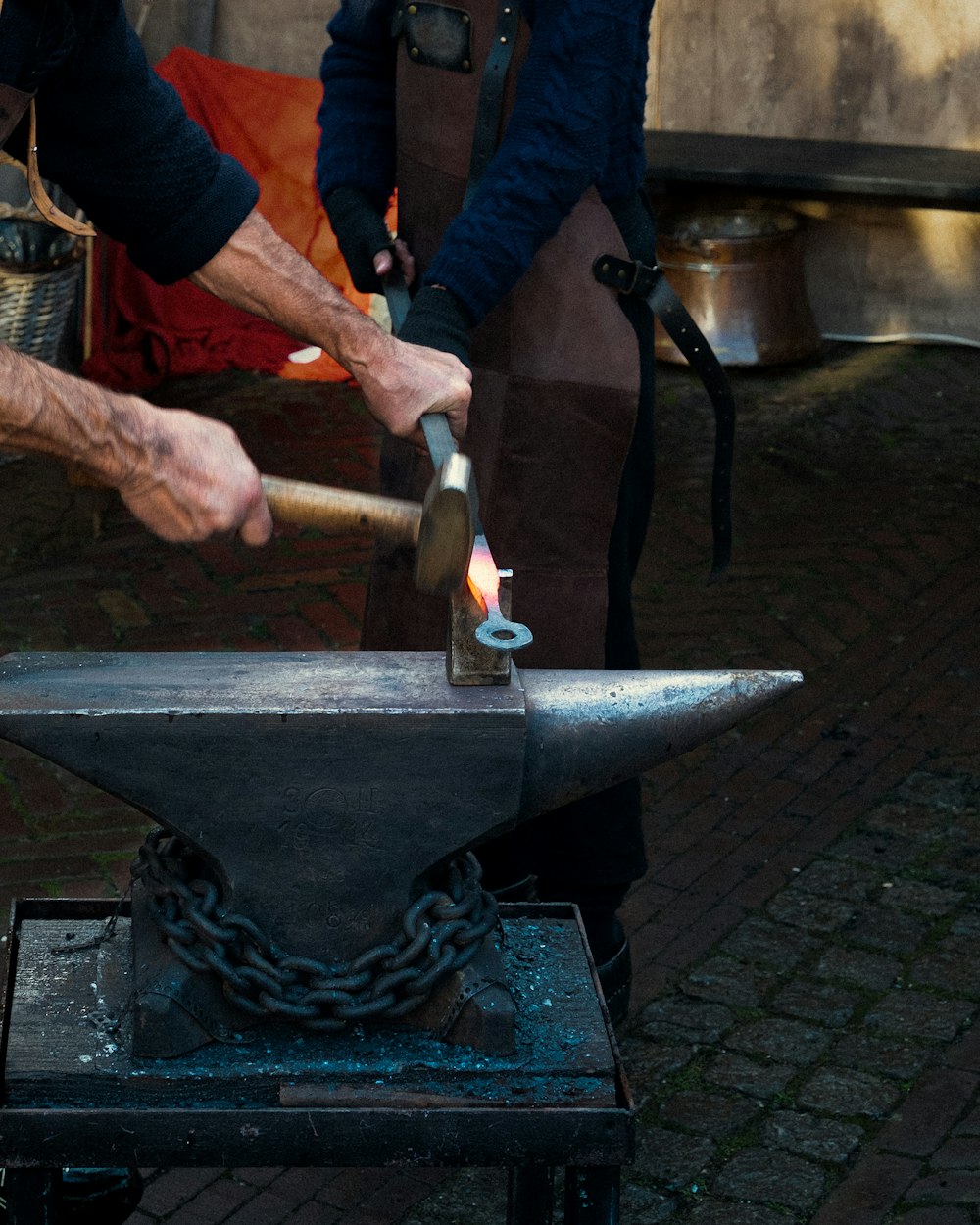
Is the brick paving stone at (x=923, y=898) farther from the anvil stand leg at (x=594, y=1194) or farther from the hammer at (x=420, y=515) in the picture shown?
the hammer at (x=420, y=515)

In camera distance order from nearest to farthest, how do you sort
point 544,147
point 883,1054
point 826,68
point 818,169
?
point 544,147
point 883,1054
point 818,169
point 826,68

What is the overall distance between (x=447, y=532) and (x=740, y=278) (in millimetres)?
5339

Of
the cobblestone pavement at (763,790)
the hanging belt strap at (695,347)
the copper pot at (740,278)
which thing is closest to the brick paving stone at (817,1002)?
the cobblestone pavement at (763,790)

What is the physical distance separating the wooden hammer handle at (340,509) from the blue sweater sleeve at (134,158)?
0.66 meters

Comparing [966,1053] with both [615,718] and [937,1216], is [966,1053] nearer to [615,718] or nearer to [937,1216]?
[937,1216]

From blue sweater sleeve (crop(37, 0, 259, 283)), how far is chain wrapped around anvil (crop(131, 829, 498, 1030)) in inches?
39.4

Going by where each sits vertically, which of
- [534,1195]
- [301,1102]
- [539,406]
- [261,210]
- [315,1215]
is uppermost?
[539,406]

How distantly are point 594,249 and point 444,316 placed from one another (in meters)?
0.31

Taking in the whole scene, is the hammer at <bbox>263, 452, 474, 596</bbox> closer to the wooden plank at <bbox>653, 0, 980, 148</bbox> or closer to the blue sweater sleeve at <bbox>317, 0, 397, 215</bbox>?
the blue sweater sleeve at <bbox>317, 0, 397, 215</bbox>

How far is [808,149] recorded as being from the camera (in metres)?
7.18

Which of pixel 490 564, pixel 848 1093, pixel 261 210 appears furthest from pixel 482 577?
pixel 261 210

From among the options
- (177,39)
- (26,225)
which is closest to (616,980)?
(26,225)

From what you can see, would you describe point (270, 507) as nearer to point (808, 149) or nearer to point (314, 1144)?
point (314, 1144)

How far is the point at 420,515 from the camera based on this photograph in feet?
6.57
